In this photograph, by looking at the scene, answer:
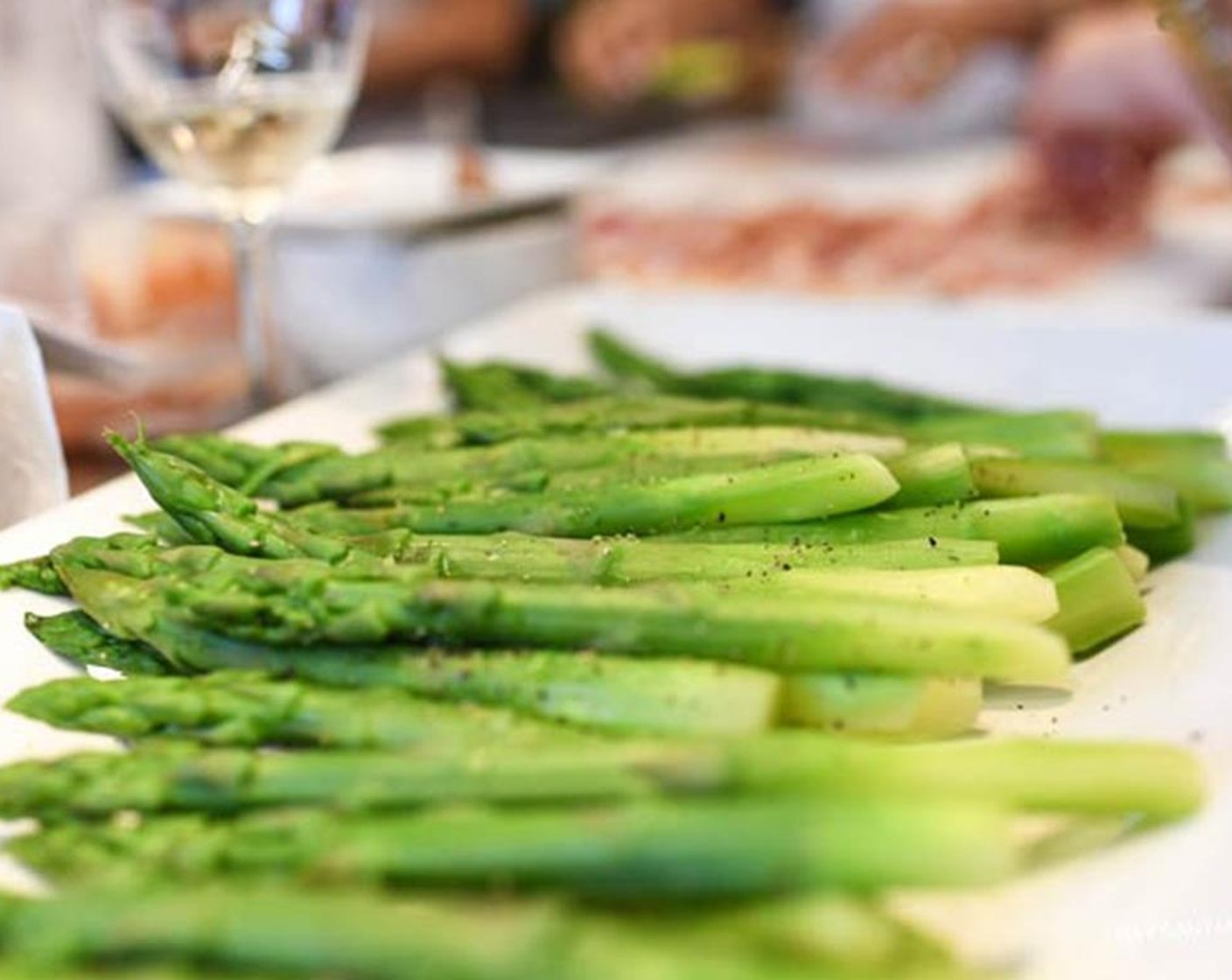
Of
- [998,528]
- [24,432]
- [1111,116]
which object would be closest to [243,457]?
[24,432]

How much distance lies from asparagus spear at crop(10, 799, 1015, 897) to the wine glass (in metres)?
1.14

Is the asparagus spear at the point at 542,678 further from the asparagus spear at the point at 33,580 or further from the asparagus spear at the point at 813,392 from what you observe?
the asparagus spear at the point at 813,392

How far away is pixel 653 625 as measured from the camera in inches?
39.8

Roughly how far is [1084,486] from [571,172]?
1.55m

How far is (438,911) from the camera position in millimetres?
761

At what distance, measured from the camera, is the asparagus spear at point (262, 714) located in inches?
36.7

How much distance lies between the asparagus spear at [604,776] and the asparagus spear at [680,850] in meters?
0.02

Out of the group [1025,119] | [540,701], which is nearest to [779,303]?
[540,701]

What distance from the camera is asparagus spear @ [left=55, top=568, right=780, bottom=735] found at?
0.96 metres

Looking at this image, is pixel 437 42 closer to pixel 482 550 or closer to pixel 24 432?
pixel 24 432

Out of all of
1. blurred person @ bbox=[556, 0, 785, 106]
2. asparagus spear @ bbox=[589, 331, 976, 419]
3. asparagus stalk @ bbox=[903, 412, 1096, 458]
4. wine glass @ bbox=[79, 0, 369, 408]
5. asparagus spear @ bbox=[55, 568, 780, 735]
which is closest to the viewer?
asparagus spear @ bbox=[55, 568, 780, 735]

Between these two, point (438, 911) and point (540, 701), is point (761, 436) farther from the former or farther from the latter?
point (438, 911)

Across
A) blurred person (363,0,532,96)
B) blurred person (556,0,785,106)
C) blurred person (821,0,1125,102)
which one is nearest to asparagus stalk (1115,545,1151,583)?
blurred person (821,0,1125,102)

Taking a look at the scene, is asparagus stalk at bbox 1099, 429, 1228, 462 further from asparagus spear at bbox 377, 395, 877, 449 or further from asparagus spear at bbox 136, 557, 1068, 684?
asparagus spear at bbox 136, 557, 1068, 684
